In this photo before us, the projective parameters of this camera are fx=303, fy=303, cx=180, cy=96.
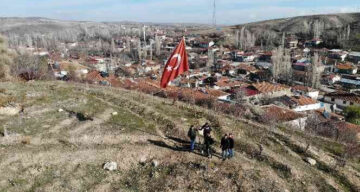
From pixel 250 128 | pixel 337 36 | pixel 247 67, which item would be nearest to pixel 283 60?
pixel 247 67

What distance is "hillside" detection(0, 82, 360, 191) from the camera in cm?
1384

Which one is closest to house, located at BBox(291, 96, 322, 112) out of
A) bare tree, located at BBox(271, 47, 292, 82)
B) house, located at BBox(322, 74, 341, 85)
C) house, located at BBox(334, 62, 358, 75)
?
bare tree, located at BBox(271, 47, 292, 82)

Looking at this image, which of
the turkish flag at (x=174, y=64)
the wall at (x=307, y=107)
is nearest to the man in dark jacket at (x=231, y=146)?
the turkish flag at (x=174, y=64)

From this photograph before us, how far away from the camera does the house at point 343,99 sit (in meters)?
64.2

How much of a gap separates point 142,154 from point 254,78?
86719mm

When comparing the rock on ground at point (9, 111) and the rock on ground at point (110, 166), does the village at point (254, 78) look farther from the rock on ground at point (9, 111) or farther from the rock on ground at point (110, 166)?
the rock on ground at point (9, 111)

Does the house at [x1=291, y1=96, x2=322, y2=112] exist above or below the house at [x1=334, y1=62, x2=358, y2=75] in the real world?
below

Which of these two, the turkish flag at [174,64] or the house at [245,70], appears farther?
the house at [245,70]

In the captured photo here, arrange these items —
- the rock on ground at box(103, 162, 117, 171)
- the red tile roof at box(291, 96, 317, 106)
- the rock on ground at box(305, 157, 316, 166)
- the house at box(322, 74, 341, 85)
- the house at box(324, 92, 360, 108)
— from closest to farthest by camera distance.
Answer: the rock on ground at box(103, 162, 117, 171) < the rock on ground at box(305, 157, 316, 166) < the red tile roof at box(291, 96, 317, 106) < the house at box(324, 92, 360, 108) < the house at box(322, 74, 341, 85)

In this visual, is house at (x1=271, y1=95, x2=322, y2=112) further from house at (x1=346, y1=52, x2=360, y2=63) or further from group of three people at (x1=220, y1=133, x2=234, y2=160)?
house at (x1=346, y1=52, x2=360, y2=63)

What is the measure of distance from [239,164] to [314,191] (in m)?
3.67

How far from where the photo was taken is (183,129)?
19250 mm

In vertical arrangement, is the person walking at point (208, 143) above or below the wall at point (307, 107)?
above

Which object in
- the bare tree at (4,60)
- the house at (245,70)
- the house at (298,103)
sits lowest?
the house at (298,103)
